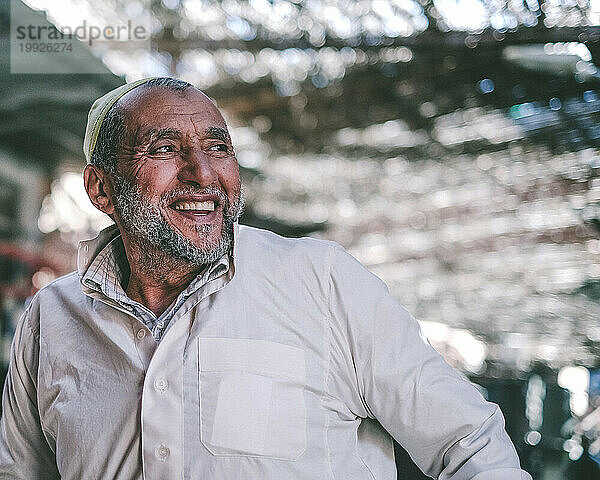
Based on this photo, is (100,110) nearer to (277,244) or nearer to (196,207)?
(196,207)

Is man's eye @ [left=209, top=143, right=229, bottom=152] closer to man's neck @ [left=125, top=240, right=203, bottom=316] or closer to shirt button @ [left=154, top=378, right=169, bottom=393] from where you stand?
man's neck @ [left=125, top=240, right=203, bottom=316]

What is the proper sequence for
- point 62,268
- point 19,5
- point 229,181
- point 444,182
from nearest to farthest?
point 229,181 → point 19,5 → point 444,182 → point 62,268

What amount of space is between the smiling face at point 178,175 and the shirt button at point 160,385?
22 cm

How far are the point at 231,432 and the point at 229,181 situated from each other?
17.1 inches

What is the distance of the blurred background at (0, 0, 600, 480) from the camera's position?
1.77m

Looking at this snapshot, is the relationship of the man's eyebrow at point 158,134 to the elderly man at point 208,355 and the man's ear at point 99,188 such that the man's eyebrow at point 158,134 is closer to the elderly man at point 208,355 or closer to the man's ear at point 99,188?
the elderly man at point 208,355

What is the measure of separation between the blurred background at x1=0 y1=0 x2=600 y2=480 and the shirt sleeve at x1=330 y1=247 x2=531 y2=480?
0.26 meters

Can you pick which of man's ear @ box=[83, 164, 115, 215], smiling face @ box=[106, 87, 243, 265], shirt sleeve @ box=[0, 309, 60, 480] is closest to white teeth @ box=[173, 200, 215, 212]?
smiling face @ box=[106, 87, 243, 265]

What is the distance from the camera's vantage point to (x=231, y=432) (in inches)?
43.9

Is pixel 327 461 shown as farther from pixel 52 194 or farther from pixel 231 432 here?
pixel 52 194

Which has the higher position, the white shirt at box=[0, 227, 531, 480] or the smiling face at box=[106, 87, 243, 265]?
the smiling face at box=[106, 87, 243, 265]

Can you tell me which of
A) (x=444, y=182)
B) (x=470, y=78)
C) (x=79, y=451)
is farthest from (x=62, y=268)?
(x=79, y=451)

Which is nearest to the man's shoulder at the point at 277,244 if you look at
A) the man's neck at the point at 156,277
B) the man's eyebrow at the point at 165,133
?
the man's neck at the point at 156,277

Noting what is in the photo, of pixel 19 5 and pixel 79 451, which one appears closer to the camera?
pixel 79 451
